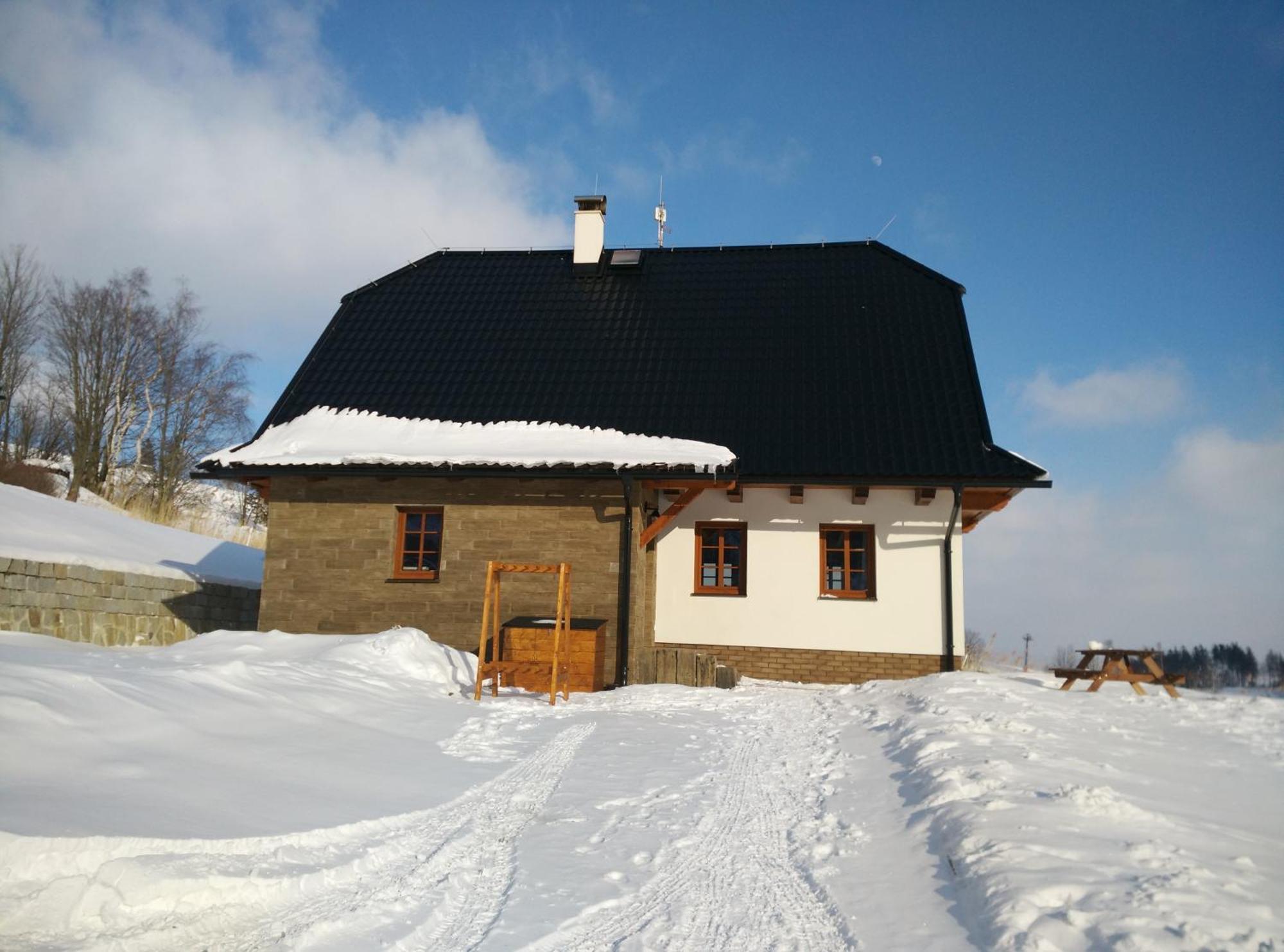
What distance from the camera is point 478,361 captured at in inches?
614

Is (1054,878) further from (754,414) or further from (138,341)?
(138,341)

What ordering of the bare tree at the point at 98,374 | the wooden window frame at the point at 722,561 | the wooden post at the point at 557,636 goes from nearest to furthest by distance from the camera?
the wooden post at the point at 557,636 < the wooden window frame at the point at 722,561 < the bare tree at the point at 98,374

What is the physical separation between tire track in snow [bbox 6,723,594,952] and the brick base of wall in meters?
8.95

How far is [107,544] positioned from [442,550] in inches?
265

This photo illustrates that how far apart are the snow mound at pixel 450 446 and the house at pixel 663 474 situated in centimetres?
5

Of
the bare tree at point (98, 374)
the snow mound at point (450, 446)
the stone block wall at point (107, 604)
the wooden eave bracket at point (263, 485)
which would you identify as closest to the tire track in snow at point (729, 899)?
the snow mound at point (450, 446)

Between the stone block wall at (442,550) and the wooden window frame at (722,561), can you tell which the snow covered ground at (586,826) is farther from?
the wooden window frame at (722,561)

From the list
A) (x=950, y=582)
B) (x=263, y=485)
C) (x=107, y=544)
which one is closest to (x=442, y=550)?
(x=263, y=485)

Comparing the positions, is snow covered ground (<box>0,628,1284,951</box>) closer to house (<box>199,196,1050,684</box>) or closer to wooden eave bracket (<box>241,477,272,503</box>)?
house (<box>199,196,1050,684</box>)

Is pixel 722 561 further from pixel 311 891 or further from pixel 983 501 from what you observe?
pixel 311 891

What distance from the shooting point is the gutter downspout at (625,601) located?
40.8 feet

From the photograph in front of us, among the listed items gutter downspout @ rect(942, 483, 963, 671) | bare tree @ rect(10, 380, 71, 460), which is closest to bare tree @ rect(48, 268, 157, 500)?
bare tree @ rect(10, 380, 71, 460)

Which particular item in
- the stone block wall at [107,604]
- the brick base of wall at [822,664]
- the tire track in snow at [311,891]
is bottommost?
the tire track in snow at [311,891]

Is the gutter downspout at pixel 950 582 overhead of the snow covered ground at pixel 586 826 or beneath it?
overhead
